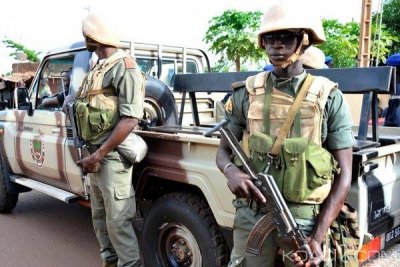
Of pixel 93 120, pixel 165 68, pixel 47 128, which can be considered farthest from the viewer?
pixel 165 68

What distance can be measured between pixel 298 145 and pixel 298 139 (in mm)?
29

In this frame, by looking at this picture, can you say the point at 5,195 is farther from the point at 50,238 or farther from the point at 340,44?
the point at 340,44

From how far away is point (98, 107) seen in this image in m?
2.55

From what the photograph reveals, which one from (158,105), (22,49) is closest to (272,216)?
(158,105)

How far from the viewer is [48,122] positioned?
12.2 feet

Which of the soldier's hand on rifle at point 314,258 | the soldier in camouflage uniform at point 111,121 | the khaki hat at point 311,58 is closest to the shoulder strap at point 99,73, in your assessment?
the soldier in camouflage uniform at point 111,121

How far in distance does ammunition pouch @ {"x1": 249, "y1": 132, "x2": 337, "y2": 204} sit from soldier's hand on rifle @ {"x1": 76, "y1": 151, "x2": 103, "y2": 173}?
4.01ft

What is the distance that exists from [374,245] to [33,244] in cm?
305

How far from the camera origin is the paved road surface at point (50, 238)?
3.47 meters

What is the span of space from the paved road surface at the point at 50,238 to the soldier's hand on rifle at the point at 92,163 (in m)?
1.22

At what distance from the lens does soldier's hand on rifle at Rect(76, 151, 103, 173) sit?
99.9 inches

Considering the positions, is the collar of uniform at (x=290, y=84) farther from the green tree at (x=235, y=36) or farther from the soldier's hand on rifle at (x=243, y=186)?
the green tree at (x=235, y=36)

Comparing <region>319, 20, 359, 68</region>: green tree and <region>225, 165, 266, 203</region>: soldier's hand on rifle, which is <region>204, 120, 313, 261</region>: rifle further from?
<region>319, 20, 359, 68</region>: green tree

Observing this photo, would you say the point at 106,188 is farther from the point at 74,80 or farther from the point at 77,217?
the point at 77,217
